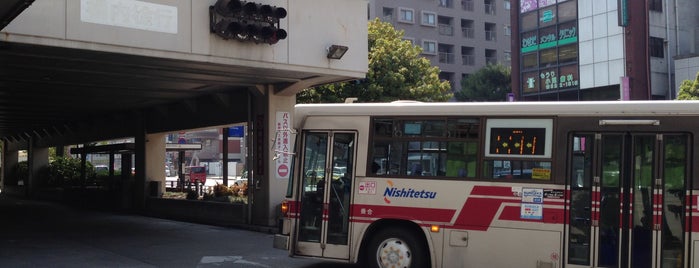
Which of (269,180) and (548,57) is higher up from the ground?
(548,57)

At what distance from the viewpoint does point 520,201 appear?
8.60 m

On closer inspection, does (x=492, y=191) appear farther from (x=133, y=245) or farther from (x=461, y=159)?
(x=133, y=245)

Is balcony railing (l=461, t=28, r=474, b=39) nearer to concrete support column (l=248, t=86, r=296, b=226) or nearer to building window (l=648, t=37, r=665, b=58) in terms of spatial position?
building window (l=648, t=37, r=665, b=58)

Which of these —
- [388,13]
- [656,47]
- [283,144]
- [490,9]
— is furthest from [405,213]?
[490,9]

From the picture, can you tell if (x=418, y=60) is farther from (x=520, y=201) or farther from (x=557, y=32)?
(x=520, y=201)

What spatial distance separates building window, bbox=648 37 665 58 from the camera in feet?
112

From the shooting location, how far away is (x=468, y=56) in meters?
64.7

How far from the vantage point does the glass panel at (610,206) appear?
26.9 feet

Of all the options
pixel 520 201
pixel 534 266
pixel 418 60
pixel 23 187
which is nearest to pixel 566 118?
pixel 520 201

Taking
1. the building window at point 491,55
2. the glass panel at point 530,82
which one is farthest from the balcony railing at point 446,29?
the glass panel at point 530,82

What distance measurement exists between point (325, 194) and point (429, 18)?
54.3 metres

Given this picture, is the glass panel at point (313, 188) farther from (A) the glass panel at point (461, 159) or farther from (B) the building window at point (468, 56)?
(B) the building window at point (468, 56)

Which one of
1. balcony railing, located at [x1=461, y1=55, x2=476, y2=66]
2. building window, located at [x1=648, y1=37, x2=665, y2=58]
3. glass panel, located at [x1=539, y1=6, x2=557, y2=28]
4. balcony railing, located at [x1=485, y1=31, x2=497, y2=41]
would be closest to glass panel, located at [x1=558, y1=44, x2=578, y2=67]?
glass panel, located at [x1=539, y1=6, x2=557, y2=28]

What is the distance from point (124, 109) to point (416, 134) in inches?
716
